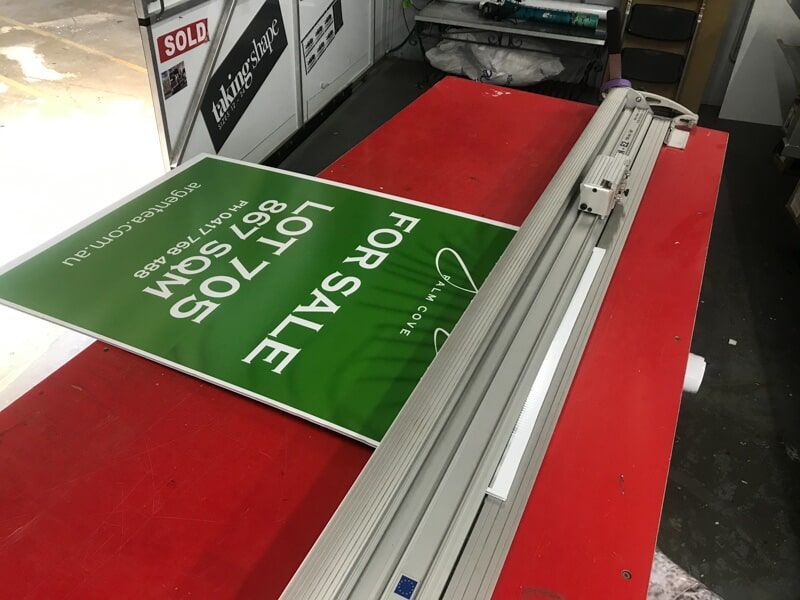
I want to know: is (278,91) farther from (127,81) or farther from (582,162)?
(582,162)

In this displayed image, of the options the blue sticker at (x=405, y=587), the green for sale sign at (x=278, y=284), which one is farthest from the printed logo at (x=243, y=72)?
the blue sticker at (x=405, y=587)

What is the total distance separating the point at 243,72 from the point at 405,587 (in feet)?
8.61

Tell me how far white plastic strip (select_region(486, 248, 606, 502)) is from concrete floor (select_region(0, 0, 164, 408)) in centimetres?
177

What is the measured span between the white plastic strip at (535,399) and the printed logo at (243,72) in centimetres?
198

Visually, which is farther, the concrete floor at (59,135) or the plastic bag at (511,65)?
the plastic bag at (511,65)

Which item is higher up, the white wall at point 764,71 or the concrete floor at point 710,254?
the white wall at point 764,71

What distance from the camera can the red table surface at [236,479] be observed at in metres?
0.77

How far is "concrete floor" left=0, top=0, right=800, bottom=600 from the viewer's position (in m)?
Result: 1.74

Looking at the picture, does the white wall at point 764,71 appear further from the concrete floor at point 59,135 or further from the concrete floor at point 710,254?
the concrete floor at point 59,135

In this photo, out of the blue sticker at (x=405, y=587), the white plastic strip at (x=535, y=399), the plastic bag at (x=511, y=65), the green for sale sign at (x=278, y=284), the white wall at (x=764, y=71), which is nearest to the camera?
the blue sticker at (x=405, y=587)

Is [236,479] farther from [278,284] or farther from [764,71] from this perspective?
[764,71]

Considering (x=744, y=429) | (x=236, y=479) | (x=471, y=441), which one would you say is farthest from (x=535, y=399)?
(x=744, y=429)

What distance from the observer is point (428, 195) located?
155 centimetres

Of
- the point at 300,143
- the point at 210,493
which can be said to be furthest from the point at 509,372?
the point at 300,143
